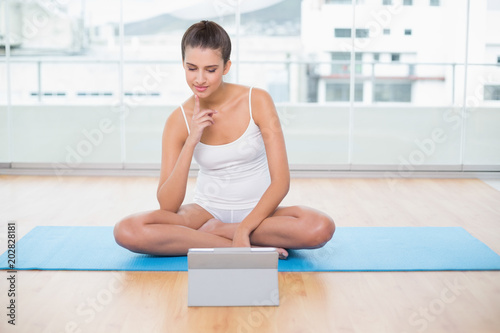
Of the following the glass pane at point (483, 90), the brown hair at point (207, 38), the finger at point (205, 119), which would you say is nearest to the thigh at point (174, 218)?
the finger at point (205, 119)

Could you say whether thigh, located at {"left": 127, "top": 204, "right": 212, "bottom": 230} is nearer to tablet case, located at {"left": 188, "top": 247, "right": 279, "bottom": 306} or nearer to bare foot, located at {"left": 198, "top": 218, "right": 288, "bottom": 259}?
bare foot, located at {"left": 198, "top": 218, "right": 288, "bottom": 259}

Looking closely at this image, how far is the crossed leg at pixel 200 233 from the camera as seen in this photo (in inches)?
89.0

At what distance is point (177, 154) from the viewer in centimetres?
234

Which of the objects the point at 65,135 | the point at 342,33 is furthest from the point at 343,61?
the point at 65,135

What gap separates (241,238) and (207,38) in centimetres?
70

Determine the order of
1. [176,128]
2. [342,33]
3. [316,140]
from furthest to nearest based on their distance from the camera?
[316,140], [342,33], [176,128]

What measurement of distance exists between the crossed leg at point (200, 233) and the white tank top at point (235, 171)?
15cm

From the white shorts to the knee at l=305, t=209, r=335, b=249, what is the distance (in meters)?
0.27

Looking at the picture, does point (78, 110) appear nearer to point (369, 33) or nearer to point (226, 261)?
point (369, 33)

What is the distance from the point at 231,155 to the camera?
92.4 inches

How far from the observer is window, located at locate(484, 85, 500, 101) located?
441 cm

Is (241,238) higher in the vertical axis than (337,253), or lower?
higher

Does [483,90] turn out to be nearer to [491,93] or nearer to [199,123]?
[491,93]

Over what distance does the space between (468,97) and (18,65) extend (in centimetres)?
327
